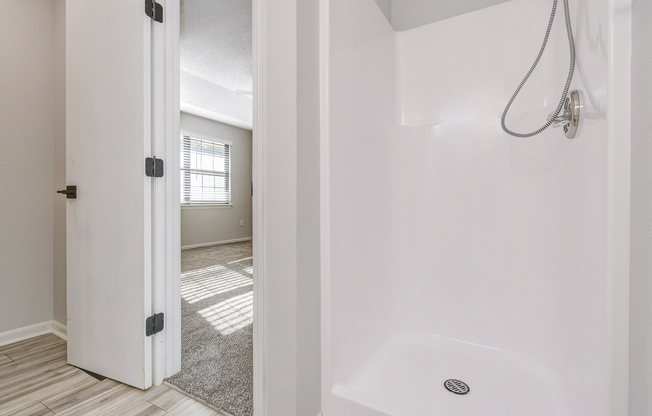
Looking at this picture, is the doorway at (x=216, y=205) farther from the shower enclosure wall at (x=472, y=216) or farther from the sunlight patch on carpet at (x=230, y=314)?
the shower enclosure wall at (x=472, y=216)

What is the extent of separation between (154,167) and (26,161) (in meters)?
1.16

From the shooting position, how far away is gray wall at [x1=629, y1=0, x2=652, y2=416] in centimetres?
54

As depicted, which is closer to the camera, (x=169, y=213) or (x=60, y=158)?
(x=169, y=213)

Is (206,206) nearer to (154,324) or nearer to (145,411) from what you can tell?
(154,324)

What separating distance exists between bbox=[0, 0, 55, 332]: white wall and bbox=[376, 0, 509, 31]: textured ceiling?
203 cm

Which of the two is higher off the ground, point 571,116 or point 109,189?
point 571,116

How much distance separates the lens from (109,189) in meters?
1.28

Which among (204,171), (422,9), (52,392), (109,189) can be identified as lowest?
(52,392)

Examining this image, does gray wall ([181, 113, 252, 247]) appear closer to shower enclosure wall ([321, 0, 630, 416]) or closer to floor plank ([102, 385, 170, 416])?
floor plank ([102, 385, 170, 416])

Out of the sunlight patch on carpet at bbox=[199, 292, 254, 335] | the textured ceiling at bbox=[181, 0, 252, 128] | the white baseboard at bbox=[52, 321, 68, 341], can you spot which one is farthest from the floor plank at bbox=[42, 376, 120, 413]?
the textured ceiling at bbox=[181, 0, 252, 128]

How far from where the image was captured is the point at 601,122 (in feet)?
2.40

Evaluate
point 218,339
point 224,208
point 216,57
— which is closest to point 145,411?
point 218,339

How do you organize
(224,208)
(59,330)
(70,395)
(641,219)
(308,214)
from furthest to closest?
(224,208)
(59,330)
(70,395)
(308,214)
(641,219)

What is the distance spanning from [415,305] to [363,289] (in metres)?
0.46
